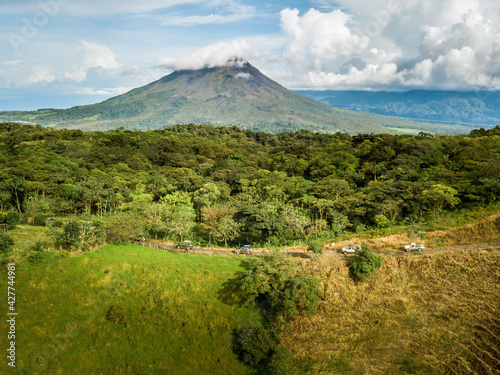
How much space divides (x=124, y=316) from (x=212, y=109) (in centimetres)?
14750

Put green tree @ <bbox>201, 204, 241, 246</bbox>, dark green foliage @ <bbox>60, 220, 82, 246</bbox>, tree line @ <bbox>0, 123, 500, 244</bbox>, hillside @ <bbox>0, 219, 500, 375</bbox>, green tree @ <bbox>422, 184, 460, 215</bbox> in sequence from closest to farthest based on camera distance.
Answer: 1. hillside @ <bbox>0, 219, 500, 375</bbox>
2. dark green foliage @ <bbox>60, 220, 82, 246</bbox>
3. green tree @ <bbox>201, 204, 241, 246</bbox>
4. green tree @ <bbox>422, 184, 460, 215</bbox>
5. tree line @ <bbox>0, 123, 500, 244</bbox>

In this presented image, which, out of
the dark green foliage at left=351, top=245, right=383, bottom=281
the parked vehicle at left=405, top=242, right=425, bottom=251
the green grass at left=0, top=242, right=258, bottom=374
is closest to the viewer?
the green grass at left=0, top=242, right=258, bottom=374

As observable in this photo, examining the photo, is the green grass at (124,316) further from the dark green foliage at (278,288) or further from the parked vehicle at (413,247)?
the parked vehicle at (413,247)

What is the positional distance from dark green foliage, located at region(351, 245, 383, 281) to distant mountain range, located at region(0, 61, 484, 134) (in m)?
120

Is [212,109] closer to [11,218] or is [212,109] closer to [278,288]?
[11,218]

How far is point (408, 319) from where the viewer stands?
47.5ft

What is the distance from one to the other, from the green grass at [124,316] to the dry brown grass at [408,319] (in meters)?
3.87

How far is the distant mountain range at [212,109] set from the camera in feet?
456

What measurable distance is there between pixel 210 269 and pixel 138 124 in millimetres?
134525

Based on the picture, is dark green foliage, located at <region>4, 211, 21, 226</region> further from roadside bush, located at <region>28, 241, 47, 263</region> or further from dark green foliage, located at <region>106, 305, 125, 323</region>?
dark green foliage, located at <region>106, 305, 125, 323</region>

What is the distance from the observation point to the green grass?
43.3ft

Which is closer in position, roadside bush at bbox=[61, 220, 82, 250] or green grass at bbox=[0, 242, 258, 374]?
green grass at bbox=[0, 242, 258, 374]

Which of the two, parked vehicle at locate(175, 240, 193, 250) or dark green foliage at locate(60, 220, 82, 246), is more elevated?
dark green foliage at locate(60, 220, 82, 246)

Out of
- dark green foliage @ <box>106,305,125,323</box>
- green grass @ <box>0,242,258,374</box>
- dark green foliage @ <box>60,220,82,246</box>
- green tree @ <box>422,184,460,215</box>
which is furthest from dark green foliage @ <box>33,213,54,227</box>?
green tree @ <box>422,184,460,215</box>
